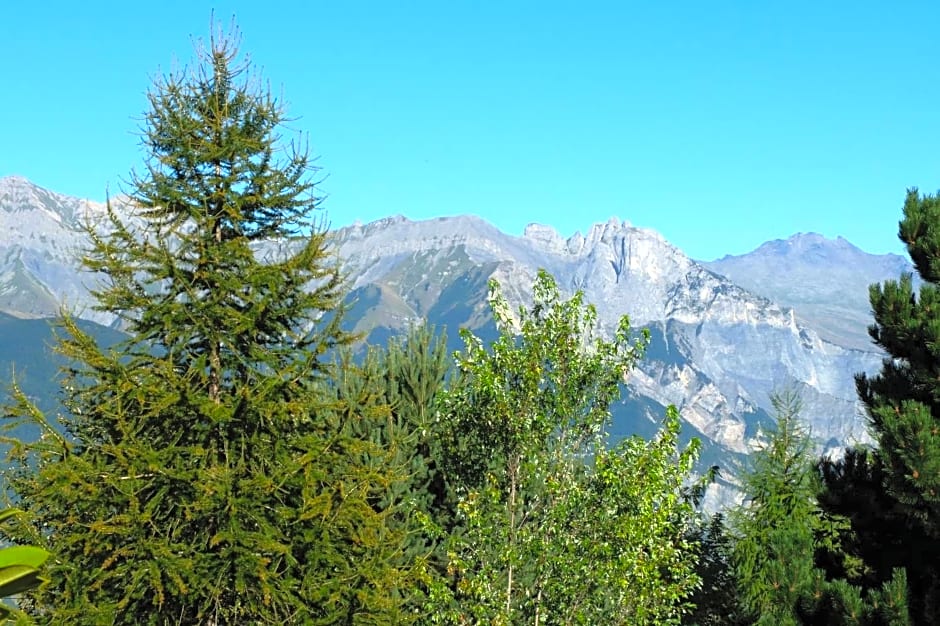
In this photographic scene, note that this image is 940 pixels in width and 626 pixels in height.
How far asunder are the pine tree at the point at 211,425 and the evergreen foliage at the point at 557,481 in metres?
2.10

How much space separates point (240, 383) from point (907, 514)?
14247 mm

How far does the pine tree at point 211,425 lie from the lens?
14.7 metres

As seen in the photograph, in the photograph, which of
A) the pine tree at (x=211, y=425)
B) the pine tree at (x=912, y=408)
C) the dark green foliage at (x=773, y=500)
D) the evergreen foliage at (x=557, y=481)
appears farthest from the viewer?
the dark green foliage at (x=773, y=500)

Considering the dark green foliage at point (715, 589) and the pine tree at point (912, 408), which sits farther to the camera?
the dark green foliage at point (715, 589)

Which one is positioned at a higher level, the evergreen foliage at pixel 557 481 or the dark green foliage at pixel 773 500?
the dark green foliage at pixel 773 500

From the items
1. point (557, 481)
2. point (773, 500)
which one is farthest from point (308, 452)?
point (773, 500)

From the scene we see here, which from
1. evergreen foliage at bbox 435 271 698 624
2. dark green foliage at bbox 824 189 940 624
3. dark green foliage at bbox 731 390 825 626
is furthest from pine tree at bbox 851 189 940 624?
evergreen foliage at bbox 435 271 698 624

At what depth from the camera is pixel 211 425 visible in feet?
52.0

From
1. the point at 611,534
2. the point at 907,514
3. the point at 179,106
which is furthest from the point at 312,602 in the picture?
the point at 907,514

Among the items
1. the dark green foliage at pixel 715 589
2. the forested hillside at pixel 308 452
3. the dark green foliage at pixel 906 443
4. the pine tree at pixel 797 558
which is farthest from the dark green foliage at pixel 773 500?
the forested hillside at pixel 308 452

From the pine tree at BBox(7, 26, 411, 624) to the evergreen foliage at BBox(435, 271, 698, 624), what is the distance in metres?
2.10

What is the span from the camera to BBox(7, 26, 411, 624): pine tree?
14734 millimetres

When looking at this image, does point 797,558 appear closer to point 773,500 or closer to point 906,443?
point 906,443

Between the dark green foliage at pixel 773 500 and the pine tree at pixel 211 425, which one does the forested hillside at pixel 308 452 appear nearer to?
the pine tree at pixel 211 425
